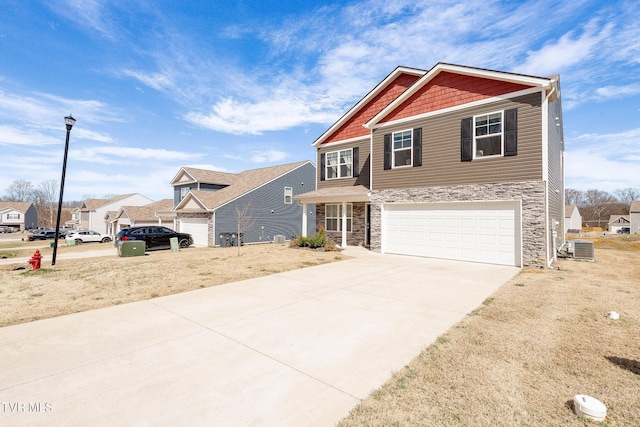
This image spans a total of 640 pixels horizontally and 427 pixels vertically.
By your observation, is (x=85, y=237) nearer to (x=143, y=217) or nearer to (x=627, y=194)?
(x=143, y=217)

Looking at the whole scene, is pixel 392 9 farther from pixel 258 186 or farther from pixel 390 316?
pixel 258 186

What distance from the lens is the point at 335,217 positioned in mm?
18781

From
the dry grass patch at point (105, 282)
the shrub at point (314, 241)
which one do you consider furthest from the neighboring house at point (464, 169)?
the dry grass patch at point (105, 282)

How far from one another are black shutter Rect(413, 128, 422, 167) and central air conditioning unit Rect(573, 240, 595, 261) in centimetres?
819

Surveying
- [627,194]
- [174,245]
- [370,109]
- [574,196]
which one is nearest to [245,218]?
[174,245]

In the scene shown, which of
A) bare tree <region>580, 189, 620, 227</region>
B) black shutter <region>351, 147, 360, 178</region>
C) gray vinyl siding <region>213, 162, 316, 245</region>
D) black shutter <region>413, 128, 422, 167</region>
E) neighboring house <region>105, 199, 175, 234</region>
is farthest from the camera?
bare tree <region>580, 189, 620, 227</region>

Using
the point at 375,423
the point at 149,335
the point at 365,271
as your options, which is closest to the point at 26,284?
the point at 149,335

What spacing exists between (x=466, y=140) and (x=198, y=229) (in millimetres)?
21426

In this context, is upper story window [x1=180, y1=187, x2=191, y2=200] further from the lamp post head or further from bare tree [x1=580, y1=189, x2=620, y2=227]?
bare tree [x1=580, y1=189, x2=620, y2=227]

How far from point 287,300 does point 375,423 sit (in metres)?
4.31

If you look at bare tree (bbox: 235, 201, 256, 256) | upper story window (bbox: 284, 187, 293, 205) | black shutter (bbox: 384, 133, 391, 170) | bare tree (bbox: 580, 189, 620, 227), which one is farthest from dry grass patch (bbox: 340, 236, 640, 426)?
bare tree (bbox: 580, 189, 620, 227)

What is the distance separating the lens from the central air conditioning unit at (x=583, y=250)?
13.0 m

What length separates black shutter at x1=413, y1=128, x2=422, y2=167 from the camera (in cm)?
1364

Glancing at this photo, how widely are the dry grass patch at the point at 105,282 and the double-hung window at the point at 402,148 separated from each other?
5.56m
